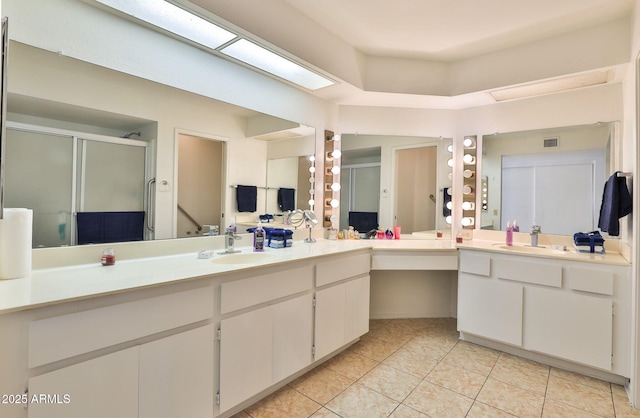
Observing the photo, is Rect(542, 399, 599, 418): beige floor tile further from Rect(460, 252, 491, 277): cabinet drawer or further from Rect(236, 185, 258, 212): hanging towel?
Rect(236, 185, 258, 212): hanging towel

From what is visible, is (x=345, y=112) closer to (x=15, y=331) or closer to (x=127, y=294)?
(x=127, y=294)

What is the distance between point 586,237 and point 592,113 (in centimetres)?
106

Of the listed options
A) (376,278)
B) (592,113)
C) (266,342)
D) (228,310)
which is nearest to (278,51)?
(228,310)

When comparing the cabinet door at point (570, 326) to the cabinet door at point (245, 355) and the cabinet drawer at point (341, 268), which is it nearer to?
the cabinet drawer at point (341, 268)

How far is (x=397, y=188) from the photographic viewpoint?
124 inches

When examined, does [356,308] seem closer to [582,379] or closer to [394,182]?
[394,182]

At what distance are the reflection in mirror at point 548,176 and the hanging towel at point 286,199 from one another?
192 centimetres

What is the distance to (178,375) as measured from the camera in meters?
1.40

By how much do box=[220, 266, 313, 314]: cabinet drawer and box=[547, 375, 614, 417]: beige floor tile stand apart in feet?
5.69

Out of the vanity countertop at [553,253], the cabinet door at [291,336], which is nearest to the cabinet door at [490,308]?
the vanity countertop at [553,253]

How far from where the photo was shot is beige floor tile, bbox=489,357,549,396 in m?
2.06

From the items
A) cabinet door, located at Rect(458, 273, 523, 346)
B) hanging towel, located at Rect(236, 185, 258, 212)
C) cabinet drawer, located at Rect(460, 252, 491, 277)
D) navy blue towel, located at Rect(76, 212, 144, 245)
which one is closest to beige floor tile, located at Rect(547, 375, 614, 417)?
cabinet door, located at Rect(458, 273, 523, 346)

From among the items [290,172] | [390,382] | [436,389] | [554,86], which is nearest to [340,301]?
[390,382]

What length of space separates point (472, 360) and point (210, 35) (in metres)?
2.97
